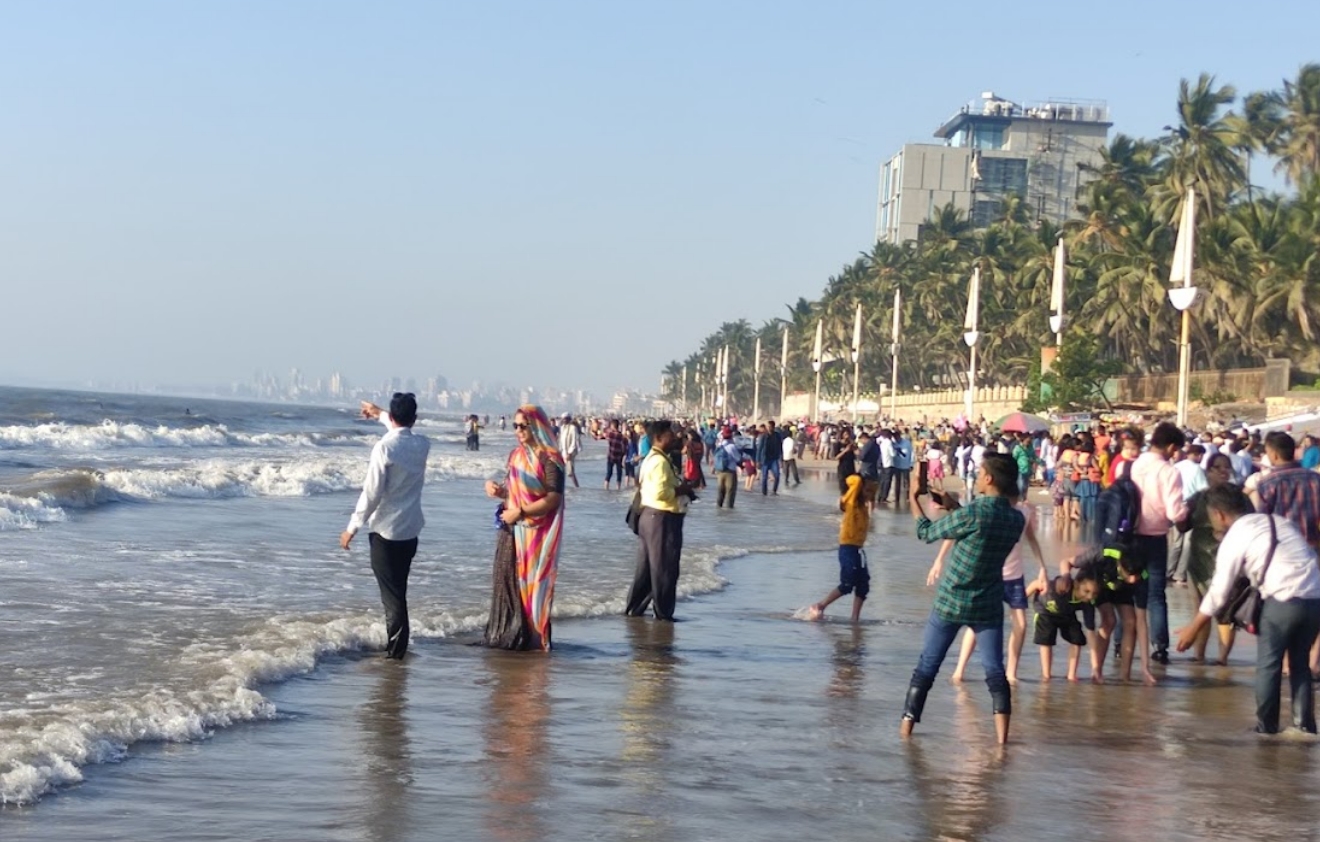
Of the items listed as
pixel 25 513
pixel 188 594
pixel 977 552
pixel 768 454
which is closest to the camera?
pixel 977 552

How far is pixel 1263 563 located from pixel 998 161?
137 meters

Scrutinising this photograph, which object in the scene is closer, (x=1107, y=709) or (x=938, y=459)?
(x=1107, y=709)

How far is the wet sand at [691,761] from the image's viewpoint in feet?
20.4

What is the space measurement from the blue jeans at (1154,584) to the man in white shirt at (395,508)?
4.66 m

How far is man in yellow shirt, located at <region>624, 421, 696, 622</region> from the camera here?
40.9ft

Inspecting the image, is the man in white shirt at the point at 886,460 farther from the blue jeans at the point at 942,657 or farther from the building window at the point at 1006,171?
the building window at the point at 1006,171

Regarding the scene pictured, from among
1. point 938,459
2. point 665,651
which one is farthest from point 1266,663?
point 938,459

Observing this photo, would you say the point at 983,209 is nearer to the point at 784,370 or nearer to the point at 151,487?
the point at 784,370

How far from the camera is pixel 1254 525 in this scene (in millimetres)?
8602

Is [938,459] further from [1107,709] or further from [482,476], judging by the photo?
[1107,709]

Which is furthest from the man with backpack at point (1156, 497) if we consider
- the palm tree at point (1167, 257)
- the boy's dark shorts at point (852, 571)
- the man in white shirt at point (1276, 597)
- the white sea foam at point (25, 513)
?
the palm tree at point (1167, 257)

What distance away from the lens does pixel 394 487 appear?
9.96m

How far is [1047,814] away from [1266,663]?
2503 mm

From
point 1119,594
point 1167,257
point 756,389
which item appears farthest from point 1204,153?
point 756,389
